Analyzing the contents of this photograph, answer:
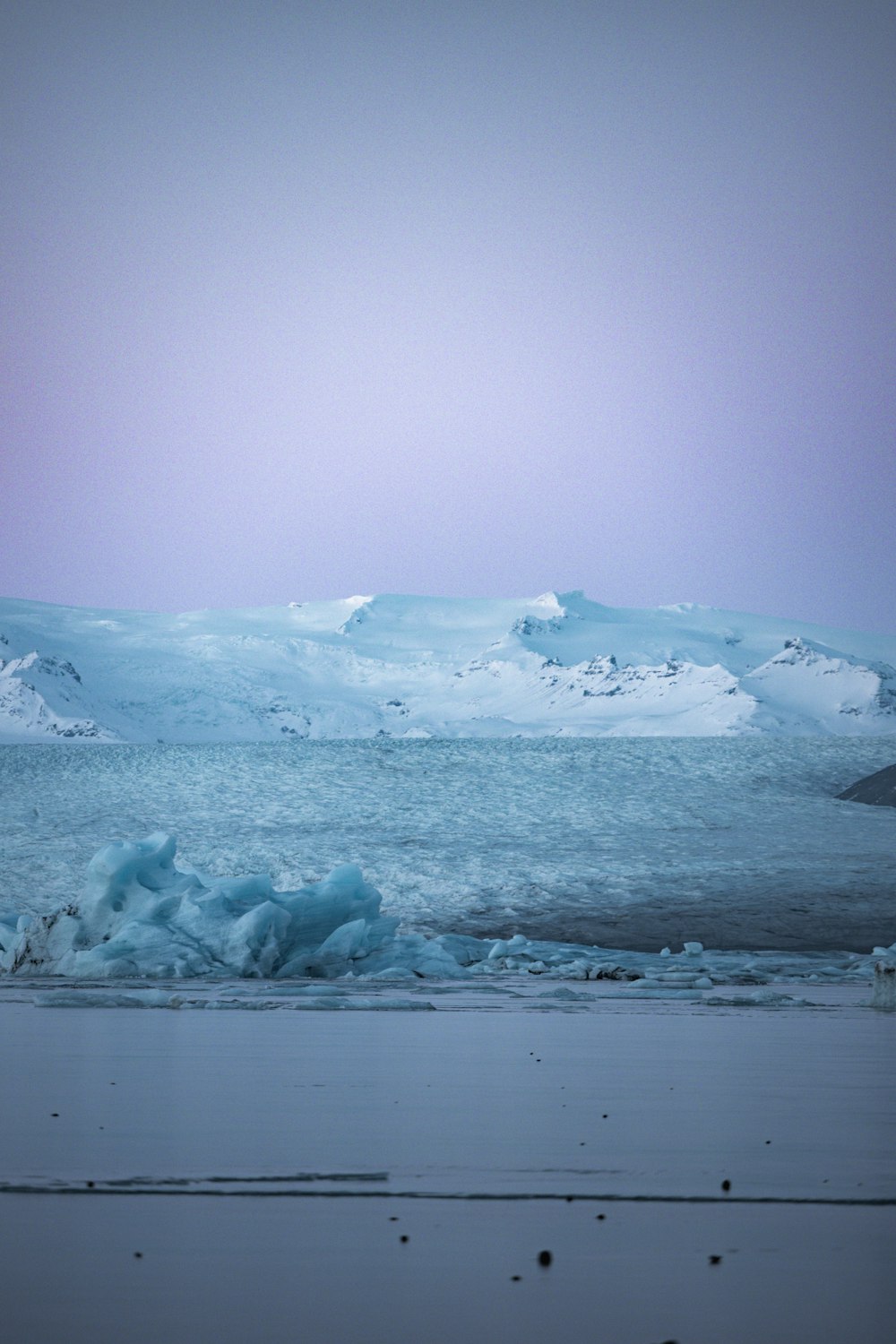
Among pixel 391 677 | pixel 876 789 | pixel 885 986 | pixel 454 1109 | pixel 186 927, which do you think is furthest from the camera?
pixel 391 677

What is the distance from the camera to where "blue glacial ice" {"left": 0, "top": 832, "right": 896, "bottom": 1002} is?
43.9 ft

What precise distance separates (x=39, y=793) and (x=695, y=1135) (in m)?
24.6

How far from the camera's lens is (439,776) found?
28.5m

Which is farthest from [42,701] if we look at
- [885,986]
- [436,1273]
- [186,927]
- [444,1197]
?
[436,1273]

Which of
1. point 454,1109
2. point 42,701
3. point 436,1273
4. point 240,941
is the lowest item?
point 42,701

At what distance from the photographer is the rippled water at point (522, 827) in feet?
66.1

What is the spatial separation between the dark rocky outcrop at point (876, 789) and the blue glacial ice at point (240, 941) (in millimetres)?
12537

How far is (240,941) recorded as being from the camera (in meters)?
13.5

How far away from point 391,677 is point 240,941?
151459 mm

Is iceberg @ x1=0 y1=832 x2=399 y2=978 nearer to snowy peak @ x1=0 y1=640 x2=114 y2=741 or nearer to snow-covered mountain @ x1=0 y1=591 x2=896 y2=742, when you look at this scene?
snow-covered mountain @ x1=0 y1=591 x2=896 y2=742

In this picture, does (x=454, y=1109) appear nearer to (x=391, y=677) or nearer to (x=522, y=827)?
(x=522, y=827)

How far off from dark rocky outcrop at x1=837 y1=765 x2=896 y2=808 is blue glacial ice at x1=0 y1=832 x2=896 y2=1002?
12.5 metres

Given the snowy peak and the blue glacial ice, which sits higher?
the blue glacial ice

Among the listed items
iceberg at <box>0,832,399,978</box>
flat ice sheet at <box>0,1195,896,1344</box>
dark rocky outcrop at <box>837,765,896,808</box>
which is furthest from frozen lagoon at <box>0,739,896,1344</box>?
dark rocky outcrop at <box>837,765,896,808</box>
